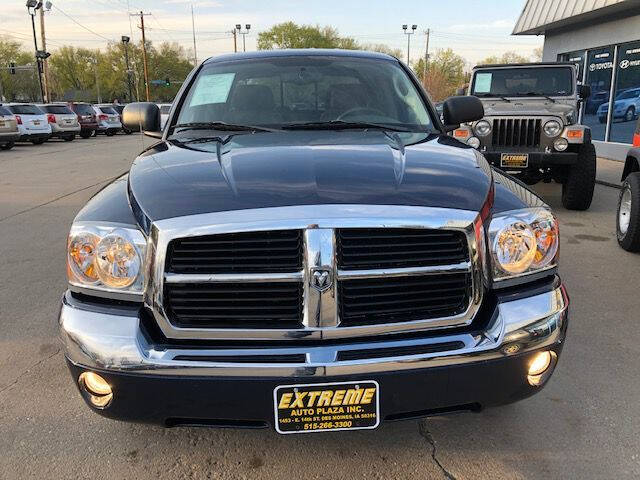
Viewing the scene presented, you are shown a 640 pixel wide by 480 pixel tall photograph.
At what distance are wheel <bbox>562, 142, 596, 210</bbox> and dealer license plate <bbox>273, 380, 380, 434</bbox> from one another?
637 cm

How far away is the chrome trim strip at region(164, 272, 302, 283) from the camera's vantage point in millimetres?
1893

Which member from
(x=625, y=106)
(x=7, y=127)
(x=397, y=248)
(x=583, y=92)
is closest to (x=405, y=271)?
(x=397, y=248)

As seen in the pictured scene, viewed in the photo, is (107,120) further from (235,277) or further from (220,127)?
(235,277)

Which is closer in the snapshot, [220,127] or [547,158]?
[220,127]

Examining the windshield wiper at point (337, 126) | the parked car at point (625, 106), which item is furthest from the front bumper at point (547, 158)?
the parked car at point (625, 106)

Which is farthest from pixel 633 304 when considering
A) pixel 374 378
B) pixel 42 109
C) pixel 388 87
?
pixel 42 109

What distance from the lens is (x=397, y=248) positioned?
1937 mm

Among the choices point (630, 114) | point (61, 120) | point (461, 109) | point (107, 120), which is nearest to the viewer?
point (461, 109)

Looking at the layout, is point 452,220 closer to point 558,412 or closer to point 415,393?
point 415,393

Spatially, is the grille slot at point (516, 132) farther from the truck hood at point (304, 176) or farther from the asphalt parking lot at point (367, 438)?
the truck hood at point (304, 176)

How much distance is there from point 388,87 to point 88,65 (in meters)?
99.1

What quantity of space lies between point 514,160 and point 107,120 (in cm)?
2736

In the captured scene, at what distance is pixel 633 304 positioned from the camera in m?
4.15

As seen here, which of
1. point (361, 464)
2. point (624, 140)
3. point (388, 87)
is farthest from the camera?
point (624, 140)
